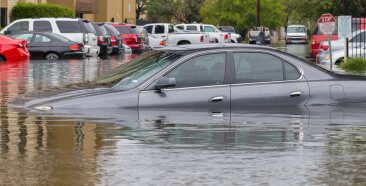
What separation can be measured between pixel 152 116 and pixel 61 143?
6.95ft

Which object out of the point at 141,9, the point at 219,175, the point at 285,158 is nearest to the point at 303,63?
the point at 285,158

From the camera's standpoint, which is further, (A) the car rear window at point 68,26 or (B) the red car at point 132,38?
(B) the red car at point 132,38

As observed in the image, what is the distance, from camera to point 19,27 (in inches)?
1561

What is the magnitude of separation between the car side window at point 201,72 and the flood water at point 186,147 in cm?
39

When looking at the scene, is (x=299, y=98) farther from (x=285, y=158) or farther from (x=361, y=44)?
(x=361, y=44)

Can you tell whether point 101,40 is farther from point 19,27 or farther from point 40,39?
point 40,39

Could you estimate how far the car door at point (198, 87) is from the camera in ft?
41.2

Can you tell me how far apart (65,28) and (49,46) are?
3.19 meters

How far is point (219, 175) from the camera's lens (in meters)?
8.69

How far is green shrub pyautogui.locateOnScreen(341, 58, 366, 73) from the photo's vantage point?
26536 millimetres

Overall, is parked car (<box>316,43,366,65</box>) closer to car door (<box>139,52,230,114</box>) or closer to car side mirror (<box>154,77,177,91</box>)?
car door (<box>139,52,230,114</box>)

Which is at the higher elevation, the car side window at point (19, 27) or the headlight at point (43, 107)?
the car side window at point (19, 27)

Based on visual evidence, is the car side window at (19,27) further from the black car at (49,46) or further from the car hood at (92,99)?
the car hood at (92,99)

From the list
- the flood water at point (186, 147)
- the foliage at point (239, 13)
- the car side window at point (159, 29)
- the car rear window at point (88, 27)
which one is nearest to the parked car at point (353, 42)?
the car rear window at point (88, 27)
